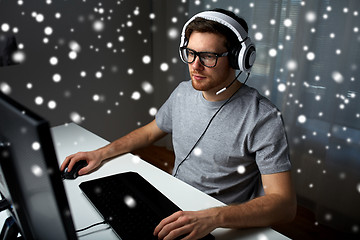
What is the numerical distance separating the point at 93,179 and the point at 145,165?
0.21 metres

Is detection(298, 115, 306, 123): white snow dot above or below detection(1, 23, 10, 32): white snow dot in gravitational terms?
below

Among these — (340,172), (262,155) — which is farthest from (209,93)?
(340,172)

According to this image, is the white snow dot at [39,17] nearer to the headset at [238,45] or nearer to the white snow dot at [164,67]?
the white snow dot at [164,67]

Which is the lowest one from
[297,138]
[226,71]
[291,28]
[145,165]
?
[297,138]

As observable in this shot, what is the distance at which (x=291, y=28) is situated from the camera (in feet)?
6.23

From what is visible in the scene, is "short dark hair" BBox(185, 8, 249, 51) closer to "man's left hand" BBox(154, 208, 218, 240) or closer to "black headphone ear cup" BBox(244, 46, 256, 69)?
"black headphone ear cup" BBox(244, 46, 256, 69)

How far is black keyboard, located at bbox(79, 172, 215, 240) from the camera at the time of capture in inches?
31.5

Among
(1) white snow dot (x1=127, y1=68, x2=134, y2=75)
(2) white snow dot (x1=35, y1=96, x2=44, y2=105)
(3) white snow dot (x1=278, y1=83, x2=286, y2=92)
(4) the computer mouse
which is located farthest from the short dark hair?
Result: (1) white snow dot (x1=127, y1=68, x2=134, y2=75)

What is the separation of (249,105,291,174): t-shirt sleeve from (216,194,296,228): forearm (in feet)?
0.34

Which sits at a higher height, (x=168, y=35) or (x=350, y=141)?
(x=168, y=35)

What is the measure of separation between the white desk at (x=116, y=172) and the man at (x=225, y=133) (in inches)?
2.7

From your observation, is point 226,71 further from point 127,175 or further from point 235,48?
point 127,175

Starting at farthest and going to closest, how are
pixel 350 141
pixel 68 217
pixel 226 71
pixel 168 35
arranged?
pixel 168 35
pixel 350 141
pixel 226 71
pixel 68 217

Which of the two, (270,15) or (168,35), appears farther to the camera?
(168,35)
